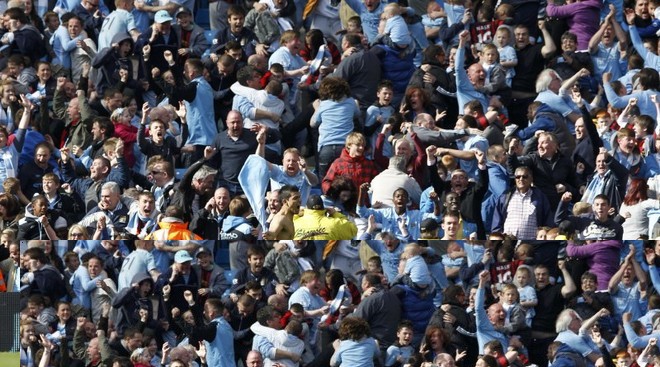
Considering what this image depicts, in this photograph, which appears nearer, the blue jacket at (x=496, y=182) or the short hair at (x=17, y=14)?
the blue jacket at (x=496, y=182)

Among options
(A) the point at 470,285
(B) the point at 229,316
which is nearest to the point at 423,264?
(A) the point at 470,285

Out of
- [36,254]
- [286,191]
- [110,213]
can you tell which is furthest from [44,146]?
[286,191]

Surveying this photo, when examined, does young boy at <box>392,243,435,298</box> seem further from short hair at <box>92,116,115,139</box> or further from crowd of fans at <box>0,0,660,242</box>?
short hair at <box>92,116,115,139</box>

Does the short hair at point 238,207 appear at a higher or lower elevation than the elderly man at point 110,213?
higher

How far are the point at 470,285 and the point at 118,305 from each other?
3.56 meters

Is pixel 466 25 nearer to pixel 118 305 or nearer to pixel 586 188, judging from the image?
pixel 586 188

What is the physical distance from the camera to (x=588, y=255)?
23203 millimetres

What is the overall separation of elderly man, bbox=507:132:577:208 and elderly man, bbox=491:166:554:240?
37cm

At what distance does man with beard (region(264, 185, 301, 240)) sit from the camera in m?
23.3

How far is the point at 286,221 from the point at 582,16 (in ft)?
16.8

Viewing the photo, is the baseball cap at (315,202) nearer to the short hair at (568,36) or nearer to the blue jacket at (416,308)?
the blue jacket at (416,308)

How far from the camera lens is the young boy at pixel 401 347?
22.6 meters

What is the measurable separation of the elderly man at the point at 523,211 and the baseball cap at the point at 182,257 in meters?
3.35

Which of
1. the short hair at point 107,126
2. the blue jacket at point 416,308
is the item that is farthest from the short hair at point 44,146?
the blue jacket at point 416,308
